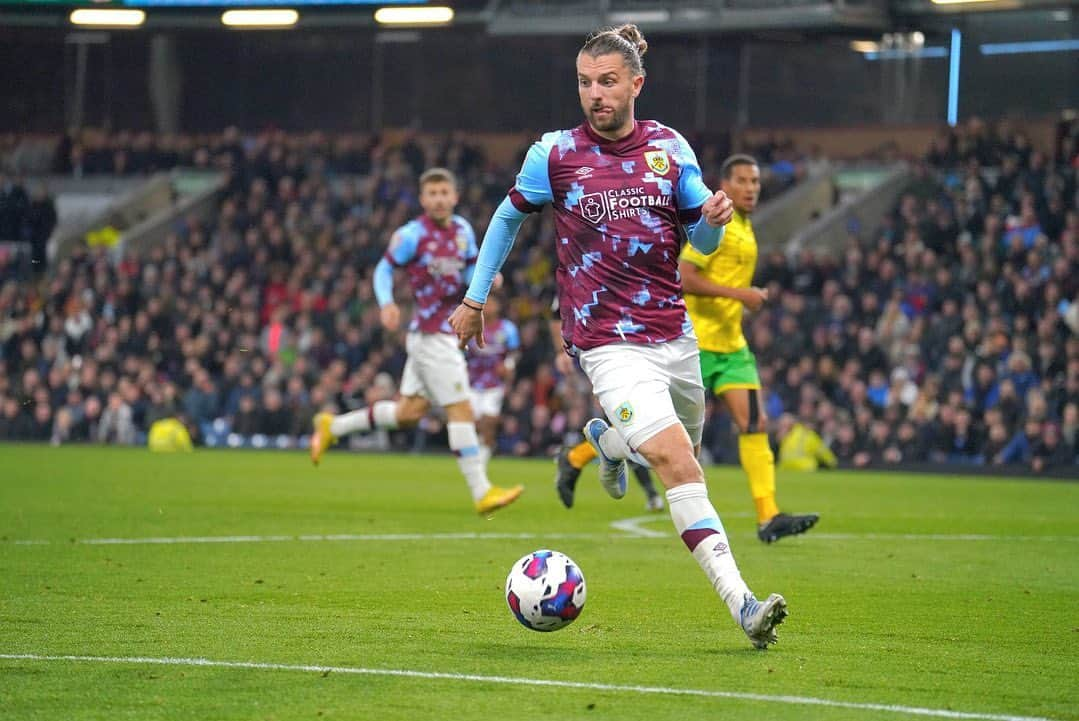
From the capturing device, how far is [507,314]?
30.4 metres

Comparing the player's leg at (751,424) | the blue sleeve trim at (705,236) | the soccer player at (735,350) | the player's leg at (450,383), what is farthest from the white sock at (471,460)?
the blue sleeve trim at (705,236)

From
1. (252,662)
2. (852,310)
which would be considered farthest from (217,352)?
(252,662)

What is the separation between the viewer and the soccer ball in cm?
701

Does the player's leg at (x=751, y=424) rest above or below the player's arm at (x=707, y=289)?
below

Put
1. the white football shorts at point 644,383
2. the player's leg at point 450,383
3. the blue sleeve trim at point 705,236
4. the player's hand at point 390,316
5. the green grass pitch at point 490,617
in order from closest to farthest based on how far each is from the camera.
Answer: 1. the green grass pitch at point 490,617
2. the white football shorts at point 644,383
3. the blue sleeve trim at point 705,236
4. the player's hand at point 390,316
5. the player's leg at point 450,383

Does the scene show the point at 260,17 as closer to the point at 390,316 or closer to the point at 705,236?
the point at 390,316

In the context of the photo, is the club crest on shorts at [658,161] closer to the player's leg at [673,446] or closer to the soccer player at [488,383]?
the player's leg at [673,446]

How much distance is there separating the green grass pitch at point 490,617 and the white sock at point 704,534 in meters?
0.29

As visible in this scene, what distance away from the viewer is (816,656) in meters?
6.64

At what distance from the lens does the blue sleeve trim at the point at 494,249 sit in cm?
756

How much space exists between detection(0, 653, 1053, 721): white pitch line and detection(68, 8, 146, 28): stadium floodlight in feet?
108

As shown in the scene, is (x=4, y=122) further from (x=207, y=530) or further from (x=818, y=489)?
(x=207, y=530)

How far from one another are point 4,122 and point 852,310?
2573cm

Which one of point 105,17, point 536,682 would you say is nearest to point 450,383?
point 536,682
